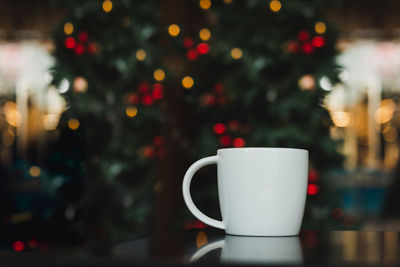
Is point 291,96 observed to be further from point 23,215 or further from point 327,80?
point 23,215

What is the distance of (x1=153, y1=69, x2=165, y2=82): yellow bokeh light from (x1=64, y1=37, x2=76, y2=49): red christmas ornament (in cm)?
47

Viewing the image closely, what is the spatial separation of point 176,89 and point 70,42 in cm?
63

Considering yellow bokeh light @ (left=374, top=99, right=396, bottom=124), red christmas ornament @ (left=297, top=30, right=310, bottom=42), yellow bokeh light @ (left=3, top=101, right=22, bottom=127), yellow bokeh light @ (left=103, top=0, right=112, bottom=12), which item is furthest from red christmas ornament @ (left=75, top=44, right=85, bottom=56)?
yellow bokeh light @ (left=374, top=99, right=396, bottom=124)

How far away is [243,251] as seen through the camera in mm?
405

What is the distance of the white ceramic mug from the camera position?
0.53 m

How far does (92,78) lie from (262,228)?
2178 millimetres

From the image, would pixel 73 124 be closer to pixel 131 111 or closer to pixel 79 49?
pixel 131 111

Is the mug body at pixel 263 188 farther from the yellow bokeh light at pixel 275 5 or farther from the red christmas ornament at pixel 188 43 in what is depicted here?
the red christmas ornament at pixel 188 43

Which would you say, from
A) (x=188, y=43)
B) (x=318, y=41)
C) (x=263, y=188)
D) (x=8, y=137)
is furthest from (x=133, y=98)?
(x=8, y=137)

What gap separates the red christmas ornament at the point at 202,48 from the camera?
2480 mm

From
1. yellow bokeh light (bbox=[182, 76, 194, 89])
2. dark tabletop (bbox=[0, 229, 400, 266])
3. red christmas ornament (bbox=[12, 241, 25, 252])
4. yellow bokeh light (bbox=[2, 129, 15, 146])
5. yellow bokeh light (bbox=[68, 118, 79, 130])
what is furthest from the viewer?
yellow bokeh light (bbox=[2, 129, 15, 146])

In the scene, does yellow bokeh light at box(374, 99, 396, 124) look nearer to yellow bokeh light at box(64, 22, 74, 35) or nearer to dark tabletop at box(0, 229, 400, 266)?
yellow bokeh light at box(64, 22, 74, 35)

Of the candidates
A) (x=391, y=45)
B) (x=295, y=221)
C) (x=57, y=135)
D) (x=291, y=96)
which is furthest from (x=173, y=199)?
(x=391, y=45)

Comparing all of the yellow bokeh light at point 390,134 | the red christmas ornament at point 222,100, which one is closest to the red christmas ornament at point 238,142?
the red christmas ornament at point 222,100
